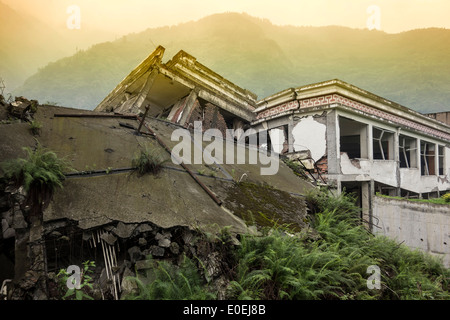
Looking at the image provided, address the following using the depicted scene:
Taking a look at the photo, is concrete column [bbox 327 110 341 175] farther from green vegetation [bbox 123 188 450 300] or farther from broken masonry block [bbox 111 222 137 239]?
broken masonry block [bbox 111 222 137 239]

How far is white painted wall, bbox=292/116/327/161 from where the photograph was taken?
1029 cm

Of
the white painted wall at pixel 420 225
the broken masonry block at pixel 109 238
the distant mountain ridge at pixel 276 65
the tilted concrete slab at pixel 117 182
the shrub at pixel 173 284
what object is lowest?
the white painted wall at pixel 420 225

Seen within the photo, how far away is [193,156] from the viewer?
5555mm

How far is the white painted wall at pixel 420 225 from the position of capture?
23.3 feet

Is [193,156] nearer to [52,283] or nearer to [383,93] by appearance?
[52,283]

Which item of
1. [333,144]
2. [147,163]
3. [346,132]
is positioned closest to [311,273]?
[147,163]

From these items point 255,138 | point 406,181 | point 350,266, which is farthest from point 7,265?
point 406,181

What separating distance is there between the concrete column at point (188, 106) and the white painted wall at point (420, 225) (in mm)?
8163

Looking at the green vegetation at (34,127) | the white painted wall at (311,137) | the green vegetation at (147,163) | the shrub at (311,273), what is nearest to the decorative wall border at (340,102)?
the white painted wall at (311,137)

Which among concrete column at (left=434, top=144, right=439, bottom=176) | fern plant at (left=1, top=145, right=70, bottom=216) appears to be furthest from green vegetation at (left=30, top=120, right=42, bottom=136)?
concrete column at (left=434, top=144, right=439, bottom=176)

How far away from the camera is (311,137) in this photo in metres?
10.6

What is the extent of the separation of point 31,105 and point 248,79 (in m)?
59.0

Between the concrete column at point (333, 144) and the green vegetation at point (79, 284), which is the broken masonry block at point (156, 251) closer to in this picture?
the green vegetation at point (79, 284)

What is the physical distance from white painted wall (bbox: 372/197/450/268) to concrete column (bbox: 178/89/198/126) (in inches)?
321
